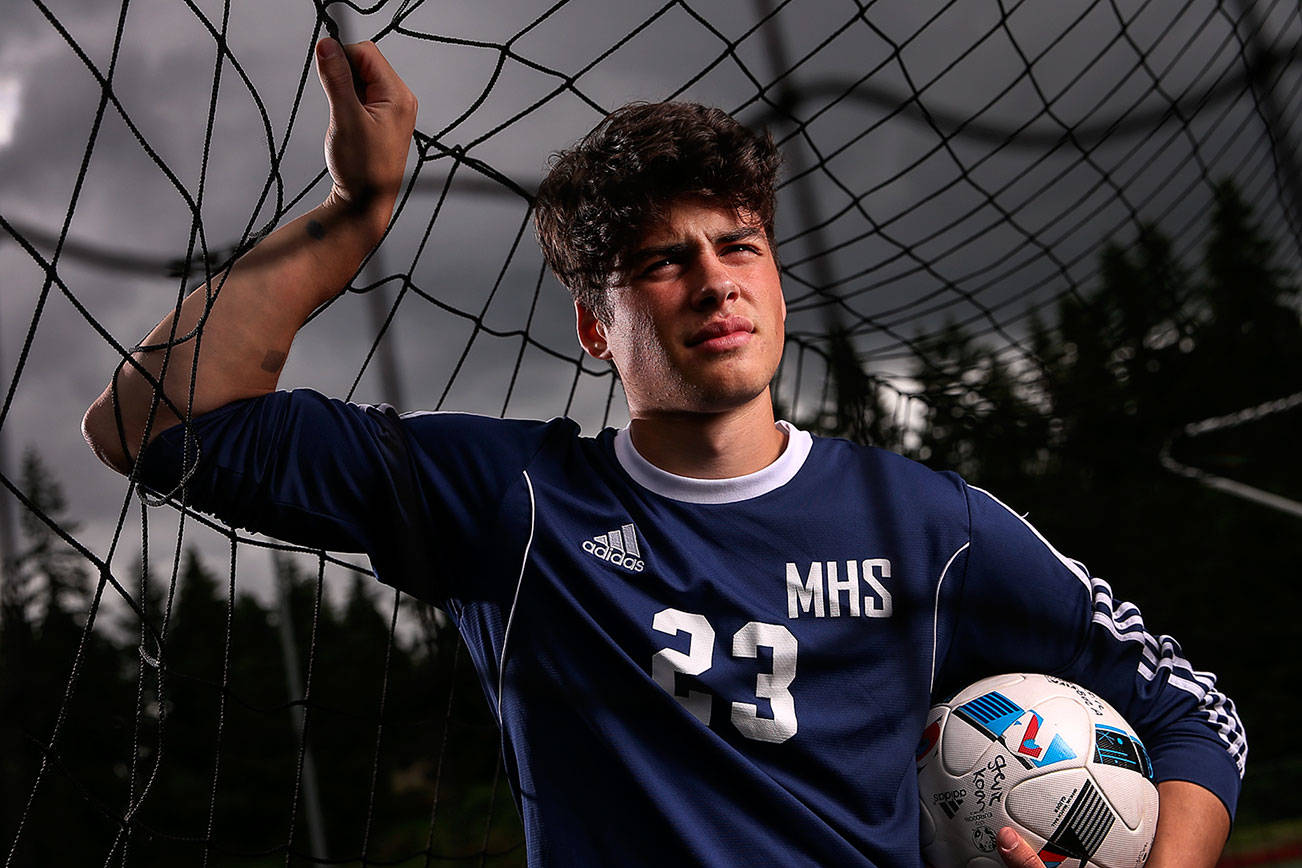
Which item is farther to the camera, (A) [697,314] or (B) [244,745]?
(B) [244,745]

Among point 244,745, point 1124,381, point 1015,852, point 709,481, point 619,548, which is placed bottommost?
point 244,745

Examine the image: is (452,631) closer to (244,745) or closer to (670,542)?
(670,542)

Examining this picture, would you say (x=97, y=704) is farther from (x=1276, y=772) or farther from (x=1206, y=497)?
(x=1206, y=497)

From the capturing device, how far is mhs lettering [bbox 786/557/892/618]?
1398 millimetres

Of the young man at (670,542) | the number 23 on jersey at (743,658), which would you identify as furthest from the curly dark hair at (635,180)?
the number 23 on jersey at (743,658)

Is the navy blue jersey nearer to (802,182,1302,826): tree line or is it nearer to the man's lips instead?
the man's lips

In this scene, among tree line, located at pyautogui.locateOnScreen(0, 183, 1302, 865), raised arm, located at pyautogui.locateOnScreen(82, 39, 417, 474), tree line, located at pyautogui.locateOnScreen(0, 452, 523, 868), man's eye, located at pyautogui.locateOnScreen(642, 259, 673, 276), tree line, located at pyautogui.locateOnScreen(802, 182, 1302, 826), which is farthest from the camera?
tree line, located at pyautogui.locateOnScreen(0, 452, 523, 868)

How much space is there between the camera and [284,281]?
1.26m

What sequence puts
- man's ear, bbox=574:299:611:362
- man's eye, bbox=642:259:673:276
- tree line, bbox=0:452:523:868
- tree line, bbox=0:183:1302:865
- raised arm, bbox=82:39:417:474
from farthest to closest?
tree line, bbox=0:452:523:868 → tree line, bbox=0:183:1302:865 → man's ear, bbox=574:299:611:362 → man's eye, bbox=642:259:673:276 → raised arm, bbox=82:39:417:474

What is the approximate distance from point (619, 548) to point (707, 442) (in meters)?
0.21

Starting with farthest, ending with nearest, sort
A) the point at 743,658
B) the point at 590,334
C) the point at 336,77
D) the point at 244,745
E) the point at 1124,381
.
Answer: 1. the point at 244,745
2. the point at 1124,381
3. the point at 590,334
4. the point at 743,658
5. the point at 336,77

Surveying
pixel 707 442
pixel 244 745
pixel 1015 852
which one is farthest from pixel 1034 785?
pixel 244 745

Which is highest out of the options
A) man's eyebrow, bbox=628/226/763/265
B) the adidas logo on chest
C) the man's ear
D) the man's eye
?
man's eyebrow, bbox=628/226/763/265

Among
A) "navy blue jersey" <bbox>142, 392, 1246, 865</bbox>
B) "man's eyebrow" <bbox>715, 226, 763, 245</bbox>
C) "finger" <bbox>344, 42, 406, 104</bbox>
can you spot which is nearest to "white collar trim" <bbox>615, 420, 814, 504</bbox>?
"navy blue jersey" <bbox>142, 392, 1246, 865</bbox>
